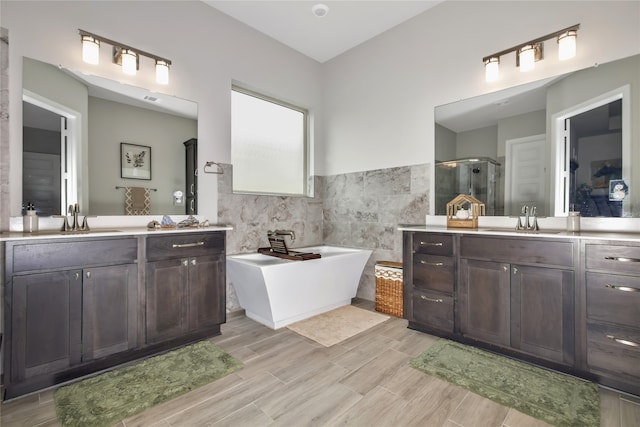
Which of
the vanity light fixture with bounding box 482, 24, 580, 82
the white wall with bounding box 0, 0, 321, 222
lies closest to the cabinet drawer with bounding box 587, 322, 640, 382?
the vanity light fixture with bounding box 482, 24, 580, 82

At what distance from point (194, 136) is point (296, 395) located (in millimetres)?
2557

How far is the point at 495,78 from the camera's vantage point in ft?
9.34

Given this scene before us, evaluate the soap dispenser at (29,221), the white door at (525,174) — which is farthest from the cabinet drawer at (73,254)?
the white door at (525,174)

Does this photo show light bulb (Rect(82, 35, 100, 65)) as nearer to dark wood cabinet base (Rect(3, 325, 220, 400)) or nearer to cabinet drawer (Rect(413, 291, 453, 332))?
dark wood cabinet base (Rect(3, 325, 220, 400))

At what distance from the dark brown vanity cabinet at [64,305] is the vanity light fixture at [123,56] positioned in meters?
1.58

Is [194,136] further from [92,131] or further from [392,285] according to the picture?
[392,285]

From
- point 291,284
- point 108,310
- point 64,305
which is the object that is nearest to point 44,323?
point 64,305

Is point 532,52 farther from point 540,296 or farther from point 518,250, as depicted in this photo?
point 540,296

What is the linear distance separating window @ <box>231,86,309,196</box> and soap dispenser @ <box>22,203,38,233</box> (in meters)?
1.77

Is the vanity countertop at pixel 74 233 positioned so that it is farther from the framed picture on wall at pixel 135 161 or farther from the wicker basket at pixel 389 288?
the wicker basket at pixel 389 288

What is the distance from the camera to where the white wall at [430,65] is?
2.37 m

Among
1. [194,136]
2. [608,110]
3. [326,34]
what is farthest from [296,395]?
[326,34]

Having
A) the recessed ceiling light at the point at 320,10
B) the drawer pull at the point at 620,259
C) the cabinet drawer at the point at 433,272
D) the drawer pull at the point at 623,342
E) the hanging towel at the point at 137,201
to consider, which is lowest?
the drawer pull at the point at 623,342

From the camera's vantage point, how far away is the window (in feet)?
11.9
